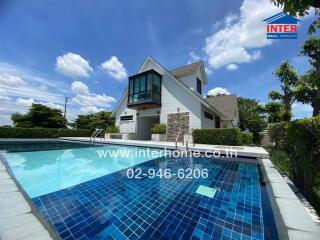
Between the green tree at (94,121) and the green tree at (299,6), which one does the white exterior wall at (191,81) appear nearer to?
the green tree at (94,121)

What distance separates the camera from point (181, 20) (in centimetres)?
1127

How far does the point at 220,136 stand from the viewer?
1207 centimetres

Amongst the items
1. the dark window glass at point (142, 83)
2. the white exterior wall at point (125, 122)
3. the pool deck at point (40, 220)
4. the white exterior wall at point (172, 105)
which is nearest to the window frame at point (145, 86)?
the dark window glass at point (142, 83)

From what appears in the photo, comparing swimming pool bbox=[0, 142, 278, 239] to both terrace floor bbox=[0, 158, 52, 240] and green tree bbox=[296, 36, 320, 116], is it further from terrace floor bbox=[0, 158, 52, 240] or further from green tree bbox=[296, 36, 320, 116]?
green tree bbox=[296, 36, 320, 116]

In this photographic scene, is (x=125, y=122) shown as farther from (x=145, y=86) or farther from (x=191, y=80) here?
(x=191, y=80)

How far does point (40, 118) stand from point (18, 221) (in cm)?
2830

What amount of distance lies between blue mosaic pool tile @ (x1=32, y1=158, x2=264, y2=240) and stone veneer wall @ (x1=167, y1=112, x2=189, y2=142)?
9.93 m

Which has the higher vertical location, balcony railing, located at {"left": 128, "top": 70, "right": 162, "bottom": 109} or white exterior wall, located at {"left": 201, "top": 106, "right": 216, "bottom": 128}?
balcony railing, located at {"left": 128, "top": 70, "right": 162, "bottom": 109}

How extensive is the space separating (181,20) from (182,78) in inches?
309

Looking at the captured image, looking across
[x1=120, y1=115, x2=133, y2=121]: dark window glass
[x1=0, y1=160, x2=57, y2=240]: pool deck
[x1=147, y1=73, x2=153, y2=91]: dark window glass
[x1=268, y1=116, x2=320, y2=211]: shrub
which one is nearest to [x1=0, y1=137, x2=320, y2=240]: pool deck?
[x1=0, y1=160, x2=57, y2=240]: pool deck

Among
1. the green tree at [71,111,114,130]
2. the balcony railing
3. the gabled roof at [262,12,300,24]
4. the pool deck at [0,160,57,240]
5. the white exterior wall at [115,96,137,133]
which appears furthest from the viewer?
the green tree at [71,111,114,130]

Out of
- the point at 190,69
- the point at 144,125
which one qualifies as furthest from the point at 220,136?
the point at 190,69

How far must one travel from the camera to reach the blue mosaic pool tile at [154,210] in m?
2.33

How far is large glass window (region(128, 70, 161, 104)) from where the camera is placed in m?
15.7
